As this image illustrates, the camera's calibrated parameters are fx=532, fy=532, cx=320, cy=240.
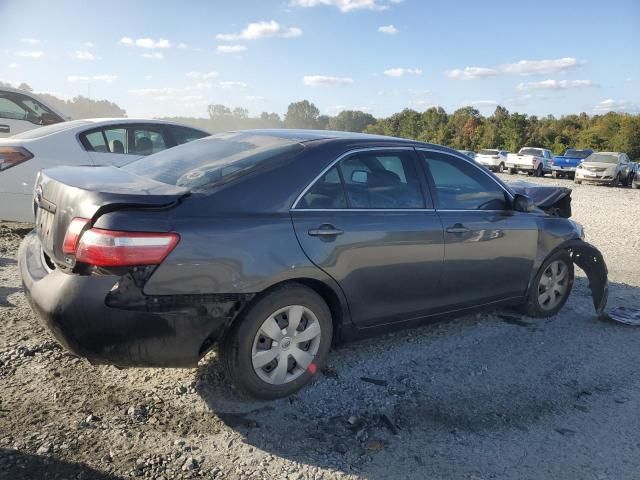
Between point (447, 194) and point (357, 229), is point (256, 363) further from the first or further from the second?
point (447, 194)

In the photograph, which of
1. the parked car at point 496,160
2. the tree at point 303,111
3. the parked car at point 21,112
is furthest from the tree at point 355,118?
the parked car at point 21,112

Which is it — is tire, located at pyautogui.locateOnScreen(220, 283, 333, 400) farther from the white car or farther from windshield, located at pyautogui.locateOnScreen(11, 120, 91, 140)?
windshield, located at pyautogui.locateOnScreen(11, 120, 91, 140)

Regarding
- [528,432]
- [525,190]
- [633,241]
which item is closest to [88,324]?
[528,432]

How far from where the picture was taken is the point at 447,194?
13.1 feet

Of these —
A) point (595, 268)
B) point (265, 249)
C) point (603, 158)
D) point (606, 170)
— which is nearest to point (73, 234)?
point (265, 249)

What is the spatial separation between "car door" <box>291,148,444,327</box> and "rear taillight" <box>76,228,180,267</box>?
2.71 ft

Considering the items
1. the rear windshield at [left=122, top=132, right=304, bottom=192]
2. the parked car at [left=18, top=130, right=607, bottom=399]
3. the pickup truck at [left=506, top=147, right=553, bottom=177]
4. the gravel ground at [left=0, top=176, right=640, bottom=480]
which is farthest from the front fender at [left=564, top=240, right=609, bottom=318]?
the pickup truck at [left=506, top=147, right=553, bottom=177]

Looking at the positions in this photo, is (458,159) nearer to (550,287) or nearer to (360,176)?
(360,176)

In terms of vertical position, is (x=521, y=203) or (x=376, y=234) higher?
(x=521, y=203)

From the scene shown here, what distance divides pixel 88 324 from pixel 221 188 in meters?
0.99

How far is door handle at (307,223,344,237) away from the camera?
3154 mm

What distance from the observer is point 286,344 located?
10.5 feet

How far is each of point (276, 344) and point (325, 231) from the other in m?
0.73

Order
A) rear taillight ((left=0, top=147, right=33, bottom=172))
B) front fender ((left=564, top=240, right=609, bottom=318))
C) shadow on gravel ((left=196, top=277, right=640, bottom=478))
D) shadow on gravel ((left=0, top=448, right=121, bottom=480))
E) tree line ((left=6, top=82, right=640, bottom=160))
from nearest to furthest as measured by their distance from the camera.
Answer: shadow on gravel ((left=0, top=448, right=121, bottom=480)) → shadow on gravel ((left=196, top=277, right=640, bottom=478)) → front fender ((left=564, top=240, right=609, bottom=318)) → rear taillight ((left=0, top=147, right=33, bottom=172)) → tree line ((left=6, top=82, right=640, bottom=160))
